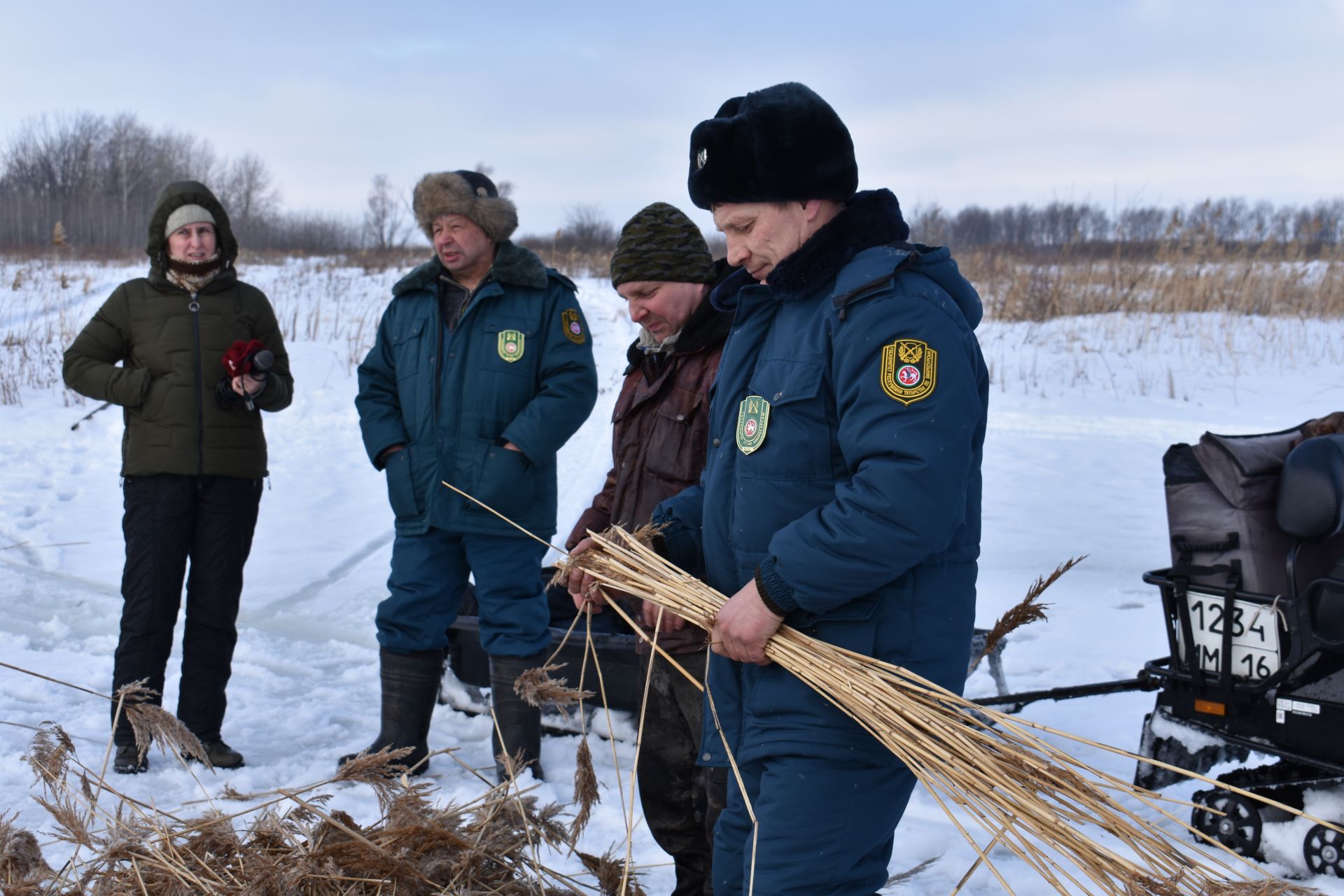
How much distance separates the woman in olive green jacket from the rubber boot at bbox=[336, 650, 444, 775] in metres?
0.51

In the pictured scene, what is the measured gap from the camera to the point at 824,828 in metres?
1.86

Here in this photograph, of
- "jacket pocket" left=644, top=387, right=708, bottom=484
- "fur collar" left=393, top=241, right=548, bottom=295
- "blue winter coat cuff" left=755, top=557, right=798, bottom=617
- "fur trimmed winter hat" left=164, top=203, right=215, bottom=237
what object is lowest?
"blue winter coat cuff" left=755, top=557, right=798, bottom=617

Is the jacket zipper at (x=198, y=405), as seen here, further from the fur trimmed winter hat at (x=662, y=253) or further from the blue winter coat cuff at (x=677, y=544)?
the blue winter coat cuff at (x=677, y=544)

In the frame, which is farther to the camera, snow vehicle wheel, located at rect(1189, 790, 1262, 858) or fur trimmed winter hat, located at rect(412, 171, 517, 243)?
fur trimmed winter hat, located at rect(412, 171, 517, 243)

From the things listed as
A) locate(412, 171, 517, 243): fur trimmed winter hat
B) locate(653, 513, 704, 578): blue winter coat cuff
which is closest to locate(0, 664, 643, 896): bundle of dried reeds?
locate(653, 513, 704, 578): blue winter coat cuff

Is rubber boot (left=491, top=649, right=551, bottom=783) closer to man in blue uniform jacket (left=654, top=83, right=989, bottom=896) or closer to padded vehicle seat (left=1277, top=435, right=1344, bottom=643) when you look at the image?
man in blue uniform jacket (left=654, top=83, right=989, bottom=896)

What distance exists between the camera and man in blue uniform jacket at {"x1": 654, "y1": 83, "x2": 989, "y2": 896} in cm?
176

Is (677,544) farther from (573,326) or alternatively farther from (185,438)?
(185,438)

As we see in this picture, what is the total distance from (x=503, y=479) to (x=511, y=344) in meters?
0.46

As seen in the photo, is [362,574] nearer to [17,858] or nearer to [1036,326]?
[17,858]

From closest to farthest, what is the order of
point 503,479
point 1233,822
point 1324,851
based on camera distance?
point 1324,851 → point 1233,822 → point 503,479

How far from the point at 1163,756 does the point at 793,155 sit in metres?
2.62

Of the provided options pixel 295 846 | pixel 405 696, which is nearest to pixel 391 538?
pixel 405 696

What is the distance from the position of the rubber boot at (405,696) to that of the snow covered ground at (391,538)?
19 cm
